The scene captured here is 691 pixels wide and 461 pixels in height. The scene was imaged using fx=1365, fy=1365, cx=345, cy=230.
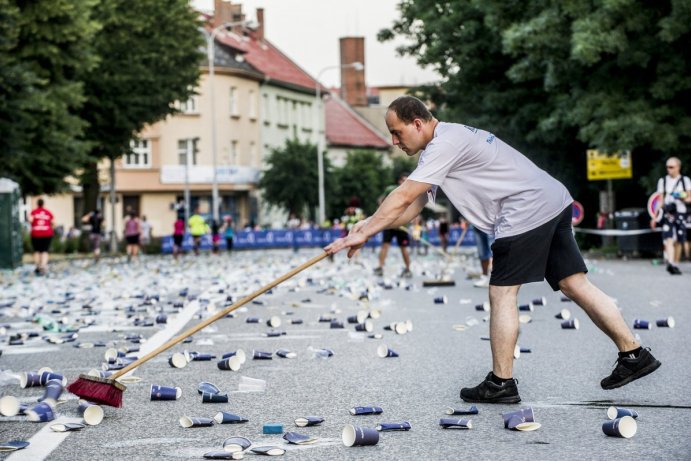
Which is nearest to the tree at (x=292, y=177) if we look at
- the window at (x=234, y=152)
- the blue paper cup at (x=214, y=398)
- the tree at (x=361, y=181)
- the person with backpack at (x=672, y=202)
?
the window at (x=234, y=152)

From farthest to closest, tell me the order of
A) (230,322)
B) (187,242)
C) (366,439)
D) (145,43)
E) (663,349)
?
(187,242) → (145,43) → (230,322) → (663,349) → (366,439)

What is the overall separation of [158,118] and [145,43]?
3.20m

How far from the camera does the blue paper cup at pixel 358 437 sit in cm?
596

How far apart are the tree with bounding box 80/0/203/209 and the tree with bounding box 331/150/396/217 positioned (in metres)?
36.3

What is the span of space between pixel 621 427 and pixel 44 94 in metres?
27.4

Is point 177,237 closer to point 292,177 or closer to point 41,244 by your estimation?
point 41,244

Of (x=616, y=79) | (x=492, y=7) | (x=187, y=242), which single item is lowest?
(x=187, y=242)

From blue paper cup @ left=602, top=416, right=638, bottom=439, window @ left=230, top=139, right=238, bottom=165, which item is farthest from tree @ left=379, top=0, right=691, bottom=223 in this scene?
window @ left=230, top=139, right=238, bottom=165

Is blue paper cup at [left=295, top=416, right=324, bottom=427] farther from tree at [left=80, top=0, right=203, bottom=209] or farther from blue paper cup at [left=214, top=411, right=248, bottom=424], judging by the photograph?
tree at [left=80, top=0, right=203, bottom=209]

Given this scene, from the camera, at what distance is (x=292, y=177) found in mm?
76375

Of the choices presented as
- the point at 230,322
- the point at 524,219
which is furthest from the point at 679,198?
the point at 524,219

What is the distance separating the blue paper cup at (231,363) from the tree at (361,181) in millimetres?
76221

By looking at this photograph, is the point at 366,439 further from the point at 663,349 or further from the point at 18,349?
the point at 18,349

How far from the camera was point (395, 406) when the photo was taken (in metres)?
7.21
